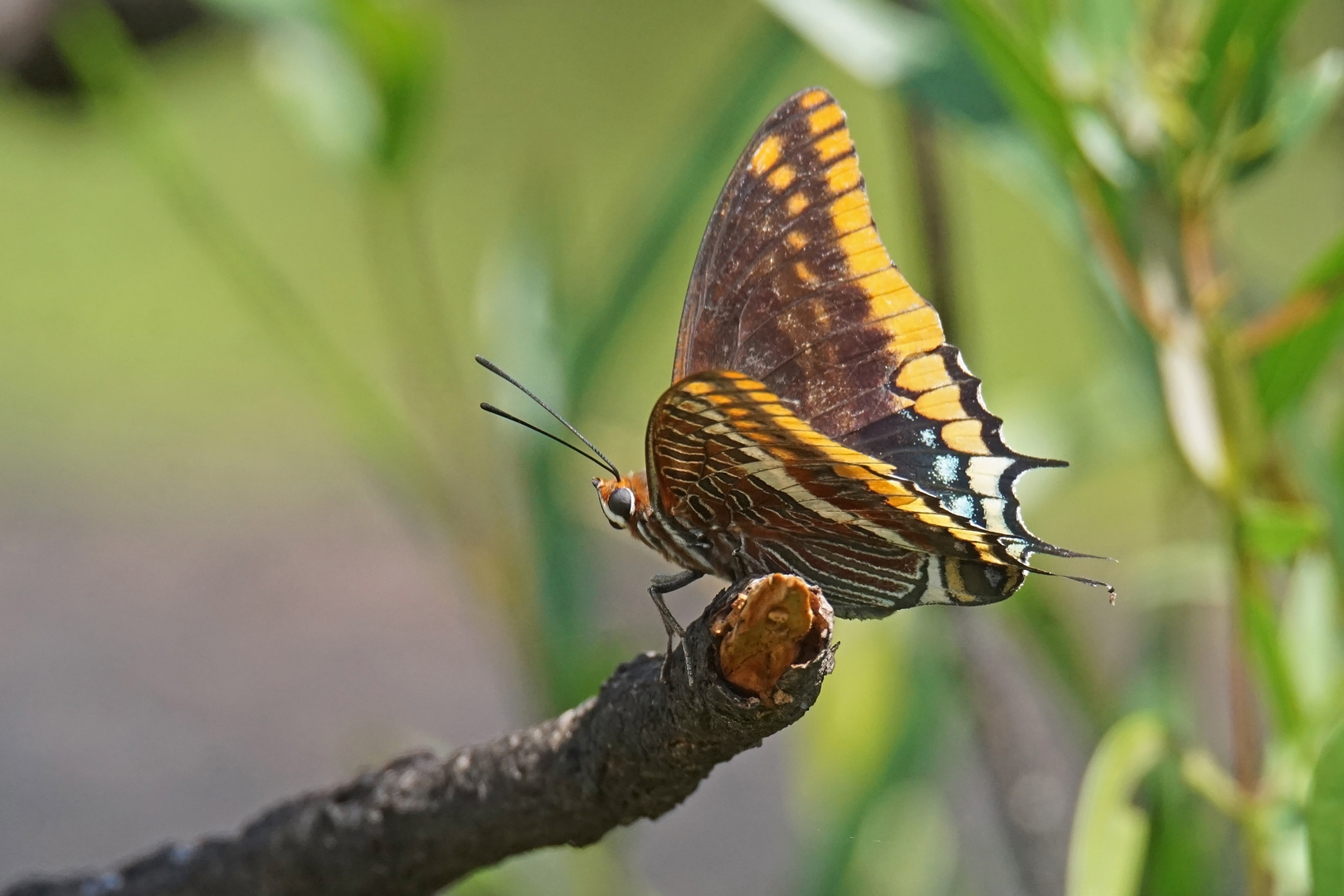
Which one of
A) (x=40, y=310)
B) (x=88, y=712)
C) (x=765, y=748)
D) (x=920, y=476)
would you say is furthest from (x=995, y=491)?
(x=40, y=310)

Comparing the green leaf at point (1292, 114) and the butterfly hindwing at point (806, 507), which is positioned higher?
the green leaf at point (1292, 114)

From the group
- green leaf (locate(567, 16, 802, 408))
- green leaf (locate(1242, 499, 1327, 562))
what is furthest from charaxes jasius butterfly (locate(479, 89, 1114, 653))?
green leaf (locate(567, 16, 802, 408))

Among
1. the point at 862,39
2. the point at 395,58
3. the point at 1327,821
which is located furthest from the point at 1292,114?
the point at 395,58

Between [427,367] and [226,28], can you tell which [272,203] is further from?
[427,367]

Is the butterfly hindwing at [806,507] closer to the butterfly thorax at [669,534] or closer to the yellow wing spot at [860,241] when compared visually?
the butterfly thorax at [669,534]

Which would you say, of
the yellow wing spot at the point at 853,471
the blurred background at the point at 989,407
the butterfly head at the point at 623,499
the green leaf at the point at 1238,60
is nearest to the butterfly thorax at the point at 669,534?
the butterfly head at the point at 623,499
